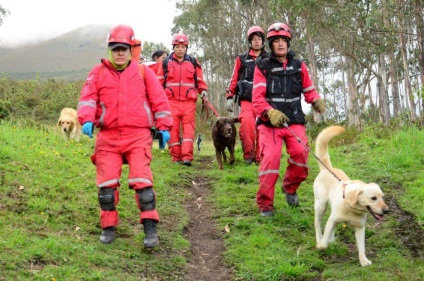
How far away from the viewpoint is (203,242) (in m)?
5.78

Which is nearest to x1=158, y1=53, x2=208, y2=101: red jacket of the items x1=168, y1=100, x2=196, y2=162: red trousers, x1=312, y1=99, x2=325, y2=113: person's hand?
x1=168, y1=100, x2=196, y2=162: red trousers

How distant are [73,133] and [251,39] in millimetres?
5495

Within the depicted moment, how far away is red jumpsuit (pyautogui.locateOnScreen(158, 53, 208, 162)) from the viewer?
1013 cm

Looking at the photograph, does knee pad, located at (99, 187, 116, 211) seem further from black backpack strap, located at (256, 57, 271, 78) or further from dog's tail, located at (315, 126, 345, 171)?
black backpack strap, located at (256, 57, 271, 78)

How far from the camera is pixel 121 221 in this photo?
5.92 meters

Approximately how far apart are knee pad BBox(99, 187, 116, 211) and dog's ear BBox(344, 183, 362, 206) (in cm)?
232

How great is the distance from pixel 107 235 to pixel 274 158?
7.57 feet

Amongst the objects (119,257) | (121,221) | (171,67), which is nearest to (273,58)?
(121,221)

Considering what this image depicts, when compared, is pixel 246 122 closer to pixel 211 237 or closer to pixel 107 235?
pixel 211 237

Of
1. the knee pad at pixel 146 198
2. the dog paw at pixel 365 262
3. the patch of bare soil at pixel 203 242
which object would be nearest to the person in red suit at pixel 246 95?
the patch of bare soil at pixel 203 242

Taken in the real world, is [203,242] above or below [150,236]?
below

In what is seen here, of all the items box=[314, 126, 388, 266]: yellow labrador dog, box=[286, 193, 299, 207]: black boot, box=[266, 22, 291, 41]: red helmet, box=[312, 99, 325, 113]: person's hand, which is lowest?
box=[286, 193, 299, 207]: black boot

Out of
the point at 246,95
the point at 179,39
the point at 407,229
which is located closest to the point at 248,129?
the point at 246,95

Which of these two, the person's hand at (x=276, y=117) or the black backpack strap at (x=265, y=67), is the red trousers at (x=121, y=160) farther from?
the black backpack strap at (x=265, y=67)
